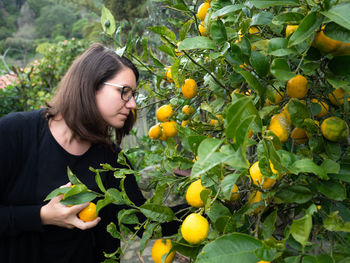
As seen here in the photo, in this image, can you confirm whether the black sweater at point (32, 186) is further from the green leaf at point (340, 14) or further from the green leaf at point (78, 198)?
the green leaf at point (340, 14)

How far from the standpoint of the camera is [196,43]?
507mm

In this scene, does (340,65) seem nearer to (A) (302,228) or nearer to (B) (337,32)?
(B) (337,32)

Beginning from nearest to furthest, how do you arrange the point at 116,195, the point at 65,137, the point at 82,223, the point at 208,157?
the point at 208,157 → the point at 116,195 → the point at 82,223 → the point at 65,137

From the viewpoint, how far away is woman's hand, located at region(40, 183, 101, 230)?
940 millimetres

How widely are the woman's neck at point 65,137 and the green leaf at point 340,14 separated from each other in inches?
40.9

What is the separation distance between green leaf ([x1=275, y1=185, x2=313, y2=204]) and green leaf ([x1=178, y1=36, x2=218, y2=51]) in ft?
0.86

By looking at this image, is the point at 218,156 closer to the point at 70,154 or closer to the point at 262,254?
the point at 262,254

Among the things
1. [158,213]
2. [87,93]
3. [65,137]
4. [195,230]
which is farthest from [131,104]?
[195,230]

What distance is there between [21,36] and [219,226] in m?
26.4

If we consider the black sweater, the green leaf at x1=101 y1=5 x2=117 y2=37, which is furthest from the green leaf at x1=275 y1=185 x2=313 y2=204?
the black sweater

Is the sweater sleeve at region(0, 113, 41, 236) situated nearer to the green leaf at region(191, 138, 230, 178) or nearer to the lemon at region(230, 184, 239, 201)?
the lemon at region(230, 184, 239, 201)

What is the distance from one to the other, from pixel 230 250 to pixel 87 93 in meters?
0.90

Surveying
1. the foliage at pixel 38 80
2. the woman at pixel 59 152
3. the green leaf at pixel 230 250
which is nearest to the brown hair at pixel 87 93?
the woman at pixel 59 152

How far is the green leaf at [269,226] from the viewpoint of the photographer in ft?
1.56
